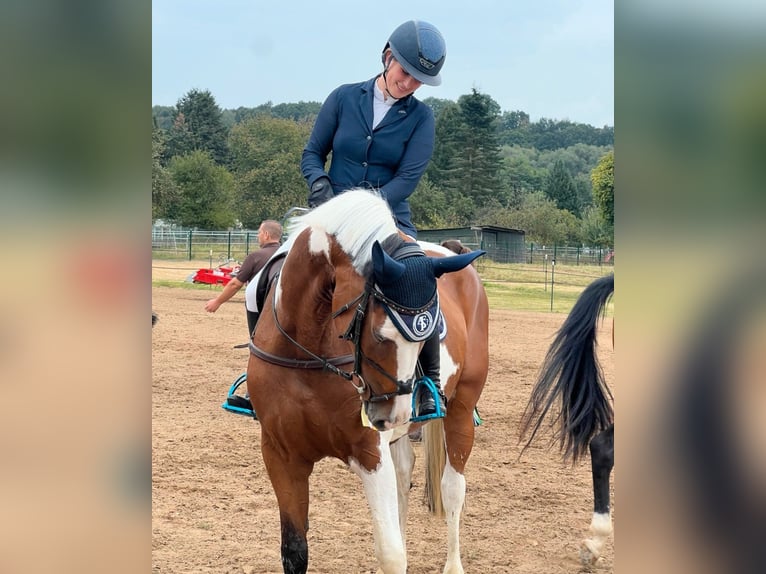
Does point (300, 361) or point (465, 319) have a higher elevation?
point (465, 319)

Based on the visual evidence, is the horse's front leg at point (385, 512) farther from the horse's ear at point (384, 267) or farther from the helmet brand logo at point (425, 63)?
the helmet brand logo at point (425, 63)

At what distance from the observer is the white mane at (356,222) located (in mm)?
3145

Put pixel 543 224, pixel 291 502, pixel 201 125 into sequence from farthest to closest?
pixel 201 125
pixel 543 224
pixel 291 502

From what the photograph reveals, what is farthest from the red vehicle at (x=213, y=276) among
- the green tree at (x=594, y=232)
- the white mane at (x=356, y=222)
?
the green tree at (x=594, y=232)

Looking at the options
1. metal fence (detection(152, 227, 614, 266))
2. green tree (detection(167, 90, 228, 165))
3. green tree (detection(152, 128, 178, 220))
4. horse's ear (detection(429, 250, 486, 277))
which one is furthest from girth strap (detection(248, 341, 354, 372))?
green tree (detection(167, 90, 228, 165))

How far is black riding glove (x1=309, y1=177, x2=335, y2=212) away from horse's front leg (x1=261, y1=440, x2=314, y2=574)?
4.19 ft

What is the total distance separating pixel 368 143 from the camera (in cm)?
412

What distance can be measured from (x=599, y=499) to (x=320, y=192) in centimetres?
288

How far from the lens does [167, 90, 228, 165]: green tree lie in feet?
219

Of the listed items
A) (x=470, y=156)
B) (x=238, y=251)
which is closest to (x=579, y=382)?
(x=238, y=251)

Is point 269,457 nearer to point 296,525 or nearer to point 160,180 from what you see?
point 296,525

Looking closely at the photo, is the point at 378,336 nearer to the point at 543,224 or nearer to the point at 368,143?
the point at 368,143
